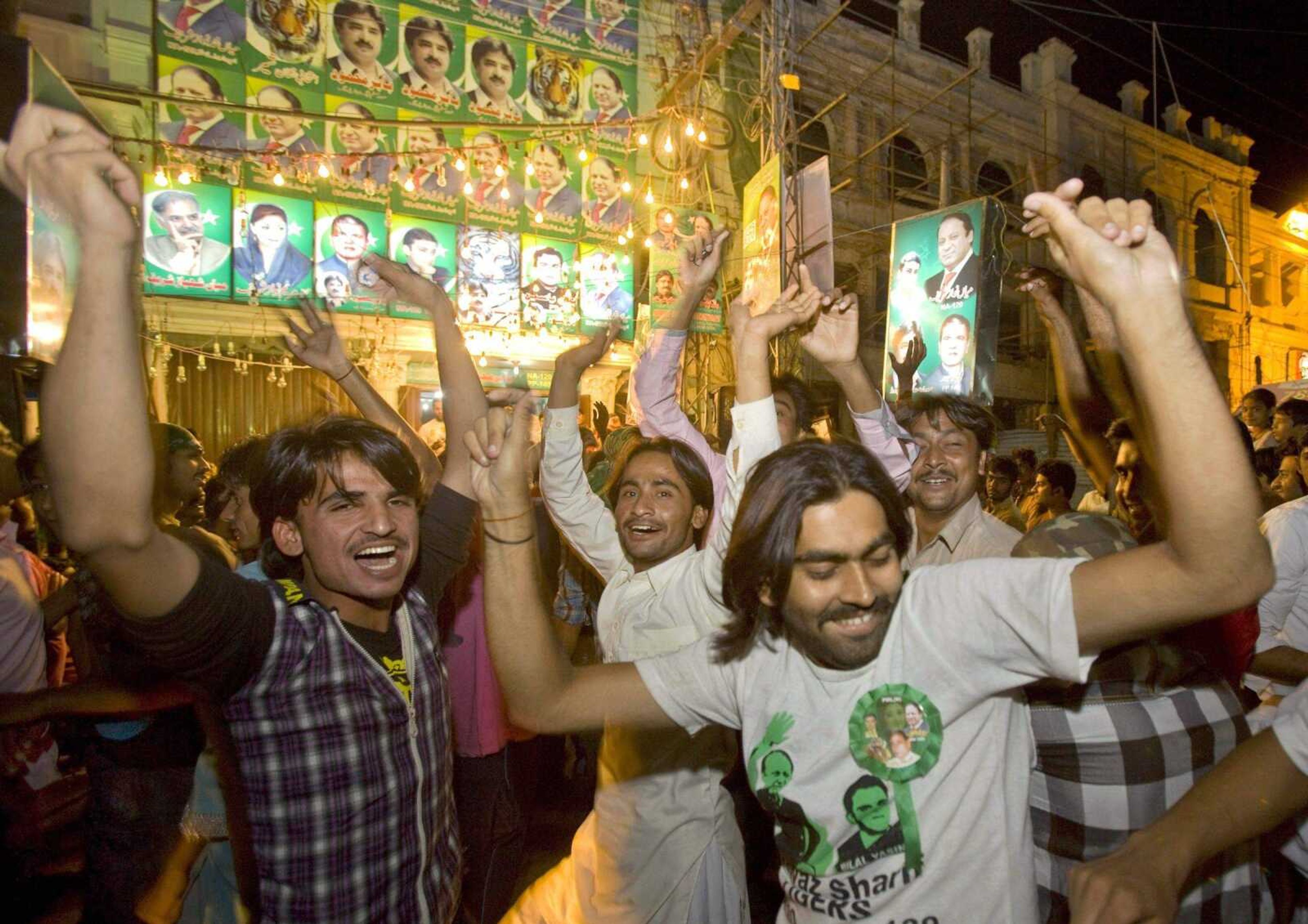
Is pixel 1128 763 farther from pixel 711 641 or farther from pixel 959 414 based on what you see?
pixel 959 414

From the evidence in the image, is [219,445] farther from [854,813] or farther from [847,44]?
[847,44]

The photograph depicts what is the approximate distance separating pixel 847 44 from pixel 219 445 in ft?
49.1

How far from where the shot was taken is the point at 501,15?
1277 centimetres

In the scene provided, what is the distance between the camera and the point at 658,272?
35.1ft

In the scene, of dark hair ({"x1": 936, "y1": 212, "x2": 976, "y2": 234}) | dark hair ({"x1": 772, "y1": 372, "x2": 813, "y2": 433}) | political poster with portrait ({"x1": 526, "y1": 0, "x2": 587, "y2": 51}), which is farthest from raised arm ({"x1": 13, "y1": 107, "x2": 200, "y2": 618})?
political poster with portrait ({"x1": 526, "y1": 0, "x2": 587, "y2": 51})

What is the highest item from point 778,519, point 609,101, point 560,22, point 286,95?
point 560,22

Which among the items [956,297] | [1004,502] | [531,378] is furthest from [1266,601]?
[531,378]

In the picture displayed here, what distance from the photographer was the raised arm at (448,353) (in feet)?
8.55

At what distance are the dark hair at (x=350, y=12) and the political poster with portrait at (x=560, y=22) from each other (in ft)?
8.73

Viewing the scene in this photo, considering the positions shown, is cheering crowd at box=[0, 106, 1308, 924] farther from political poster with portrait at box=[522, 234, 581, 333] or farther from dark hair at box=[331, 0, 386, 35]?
dark hair at box=[331, 0, 386, 35]

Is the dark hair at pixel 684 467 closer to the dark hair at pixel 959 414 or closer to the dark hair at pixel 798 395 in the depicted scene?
the dark hair at pixel 959 414

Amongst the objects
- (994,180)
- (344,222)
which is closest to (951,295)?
(344,222)

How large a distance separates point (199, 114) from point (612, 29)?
7119 mm

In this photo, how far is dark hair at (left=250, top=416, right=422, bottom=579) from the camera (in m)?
2.04
